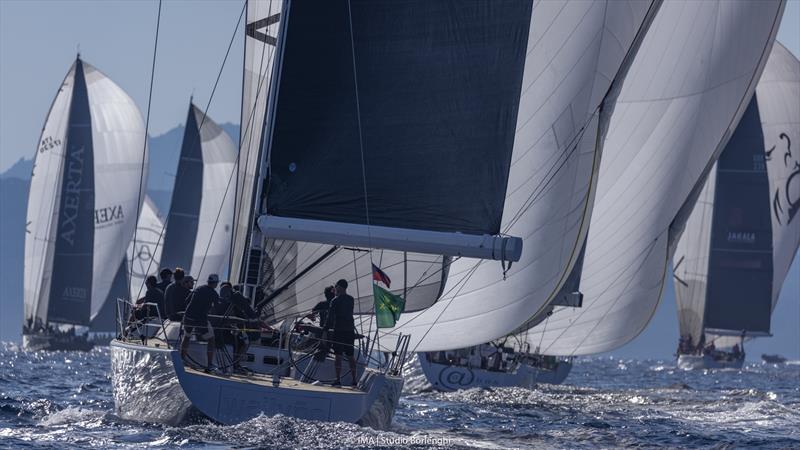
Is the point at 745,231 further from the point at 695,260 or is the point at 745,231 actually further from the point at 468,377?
the point at 468,377

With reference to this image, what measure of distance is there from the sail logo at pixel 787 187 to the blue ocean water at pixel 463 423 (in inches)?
876

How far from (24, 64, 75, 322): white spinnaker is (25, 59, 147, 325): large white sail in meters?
0.04

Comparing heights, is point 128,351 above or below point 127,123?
below

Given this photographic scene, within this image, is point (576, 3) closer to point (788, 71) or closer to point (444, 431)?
point (444, 431)

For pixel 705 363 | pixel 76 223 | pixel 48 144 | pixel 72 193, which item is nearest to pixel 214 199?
pixel 76 223

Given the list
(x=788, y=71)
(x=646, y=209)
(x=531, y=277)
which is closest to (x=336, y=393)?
(x=531, y=277)

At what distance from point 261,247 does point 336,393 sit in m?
3.14

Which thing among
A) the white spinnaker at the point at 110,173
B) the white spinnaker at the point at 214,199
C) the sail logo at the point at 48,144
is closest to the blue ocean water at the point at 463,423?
the sail logo at the point at 48,144

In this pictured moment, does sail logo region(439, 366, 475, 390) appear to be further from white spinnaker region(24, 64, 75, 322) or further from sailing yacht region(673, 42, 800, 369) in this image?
white spinnaker region(24, 64, 75, 322)

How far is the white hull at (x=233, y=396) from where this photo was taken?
573 inches

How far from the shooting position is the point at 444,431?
61.3 ft

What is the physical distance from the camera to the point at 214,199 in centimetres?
6506

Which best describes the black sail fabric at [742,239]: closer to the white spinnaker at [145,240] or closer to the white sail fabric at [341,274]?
the white spinnaker at [145,240]

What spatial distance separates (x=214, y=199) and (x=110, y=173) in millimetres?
5585
